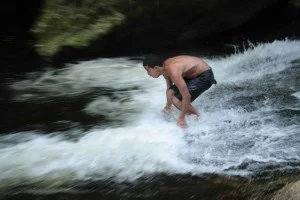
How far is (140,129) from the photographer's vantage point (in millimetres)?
6324

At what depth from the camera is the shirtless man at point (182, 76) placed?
18.9ft

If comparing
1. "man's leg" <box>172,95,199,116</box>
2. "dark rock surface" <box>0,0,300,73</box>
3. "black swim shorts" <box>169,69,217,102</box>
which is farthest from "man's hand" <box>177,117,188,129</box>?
"dark rock surface" <box>0,0,300,73</box>

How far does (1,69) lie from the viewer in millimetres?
10383

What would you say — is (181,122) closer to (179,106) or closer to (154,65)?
(179,106)

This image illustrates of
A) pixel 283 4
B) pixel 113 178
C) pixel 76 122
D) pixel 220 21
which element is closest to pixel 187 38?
pixel 220 21

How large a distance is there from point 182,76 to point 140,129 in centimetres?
106

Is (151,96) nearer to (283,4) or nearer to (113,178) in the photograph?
(113,178)

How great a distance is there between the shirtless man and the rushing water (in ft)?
1.24

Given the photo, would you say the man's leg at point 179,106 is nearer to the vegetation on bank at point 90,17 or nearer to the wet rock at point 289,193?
the wet rock at point 289,193

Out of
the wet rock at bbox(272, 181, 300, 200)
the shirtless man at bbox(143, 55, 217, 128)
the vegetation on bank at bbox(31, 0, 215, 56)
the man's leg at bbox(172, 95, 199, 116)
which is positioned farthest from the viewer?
the vegetation on bank at bbox(31, 0, 215, 56)

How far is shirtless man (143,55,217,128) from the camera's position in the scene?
5758mm

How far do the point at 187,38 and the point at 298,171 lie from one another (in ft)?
22.3

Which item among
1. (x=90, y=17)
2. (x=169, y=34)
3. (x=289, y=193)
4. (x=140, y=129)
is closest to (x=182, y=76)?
(x=140, y=129)

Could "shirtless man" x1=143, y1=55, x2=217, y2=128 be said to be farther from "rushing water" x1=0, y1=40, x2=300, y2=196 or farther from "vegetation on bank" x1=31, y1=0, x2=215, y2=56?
"vegetation on bank" x1=31, y1=0, x2=215, y2=56
